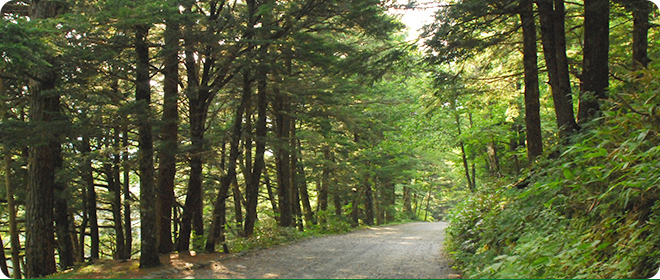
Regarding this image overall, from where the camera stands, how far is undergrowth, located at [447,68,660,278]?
4508mm

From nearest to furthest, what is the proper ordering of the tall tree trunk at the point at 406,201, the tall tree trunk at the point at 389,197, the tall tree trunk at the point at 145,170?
the tall tree trunk at the point at 145,170 < the tall tree trunk at the point at 389,197 < the tall tree trunk at the point at 406,201

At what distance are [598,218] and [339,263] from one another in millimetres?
5008

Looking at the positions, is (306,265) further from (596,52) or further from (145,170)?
(596,52)

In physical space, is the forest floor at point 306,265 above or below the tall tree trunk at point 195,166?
below

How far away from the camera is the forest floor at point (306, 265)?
7.60 metres

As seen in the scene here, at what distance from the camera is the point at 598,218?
5410mm

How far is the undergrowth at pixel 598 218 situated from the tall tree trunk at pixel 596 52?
0.75 m

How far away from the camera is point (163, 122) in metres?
8.94

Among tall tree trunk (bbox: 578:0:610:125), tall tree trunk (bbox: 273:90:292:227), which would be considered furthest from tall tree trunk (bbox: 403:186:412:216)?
tall tree trunk (bbox: 578:0:610:125)

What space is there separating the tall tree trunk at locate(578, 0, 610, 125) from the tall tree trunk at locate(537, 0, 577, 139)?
1.42ft

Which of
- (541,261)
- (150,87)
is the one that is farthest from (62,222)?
(541,261)

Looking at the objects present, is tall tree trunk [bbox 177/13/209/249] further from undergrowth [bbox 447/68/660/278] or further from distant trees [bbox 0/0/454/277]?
undergrowth [bbox 447/68/660/278]

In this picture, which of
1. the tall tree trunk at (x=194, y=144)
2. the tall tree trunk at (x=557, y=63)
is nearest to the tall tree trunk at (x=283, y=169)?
the tall tree trunk at (x=194, y=144)

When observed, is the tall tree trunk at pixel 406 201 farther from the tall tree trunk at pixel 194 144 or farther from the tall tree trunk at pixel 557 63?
the tall tree trunk at pixel 557 63
